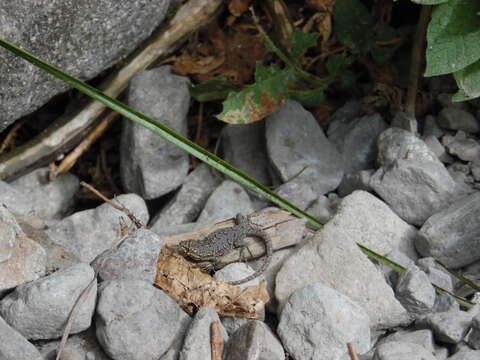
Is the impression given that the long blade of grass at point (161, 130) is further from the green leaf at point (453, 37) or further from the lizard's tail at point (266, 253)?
the green leaf at point (453, 37)

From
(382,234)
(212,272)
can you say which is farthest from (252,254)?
(382,234)

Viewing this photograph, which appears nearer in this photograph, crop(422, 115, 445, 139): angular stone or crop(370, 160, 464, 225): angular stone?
crop(370, 160, 464, 225): angular stone

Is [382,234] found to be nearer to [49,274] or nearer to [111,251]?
[111,251]

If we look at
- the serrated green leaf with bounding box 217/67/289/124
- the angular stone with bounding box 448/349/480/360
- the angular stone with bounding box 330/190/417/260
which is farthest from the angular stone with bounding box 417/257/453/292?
the serrated green leaf with bounding box 217/67/289/124

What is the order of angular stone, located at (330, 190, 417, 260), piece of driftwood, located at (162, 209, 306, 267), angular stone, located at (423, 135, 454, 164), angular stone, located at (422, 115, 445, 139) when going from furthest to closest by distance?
angular stone, located at (422, 115, 445, 139), angular stone, located at (423, 135, 454, 164), angular stone, located at (330, 190, 417, 260), piece of driftwood, located at (162, 209, 306, 267)

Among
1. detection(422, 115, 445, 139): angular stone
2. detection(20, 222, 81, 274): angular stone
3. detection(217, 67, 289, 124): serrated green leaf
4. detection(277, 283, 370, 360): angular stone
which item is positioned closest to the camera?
detection(277, 283, 370, 360): angular stone

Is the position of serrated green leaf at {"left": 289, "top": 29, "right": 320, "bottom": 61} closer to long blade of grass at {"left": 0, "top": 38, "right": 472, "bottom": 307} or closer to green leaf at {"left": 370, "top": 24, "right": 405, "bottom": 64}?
green leaf at {"left": 370, "top": 24, "right": 405, "bottom": 64}
